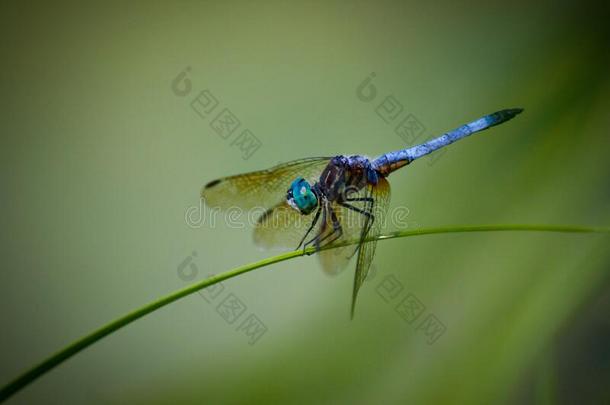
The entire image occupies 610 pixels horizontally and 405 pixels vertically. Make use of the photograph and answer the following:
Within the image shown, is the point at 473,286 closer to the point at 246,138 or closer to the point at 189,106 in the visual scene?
the point at 246,138

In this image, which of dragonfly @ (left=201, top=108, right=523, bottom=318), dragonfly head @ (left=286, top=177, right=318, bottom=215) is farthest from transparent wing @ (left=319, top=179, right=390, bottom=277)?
dragonfly head @ (left=286, top=177, right=318, bottom=215)

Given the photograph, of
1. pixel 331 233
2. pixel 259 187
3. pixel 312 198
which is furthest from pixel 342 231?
pixel 259 187

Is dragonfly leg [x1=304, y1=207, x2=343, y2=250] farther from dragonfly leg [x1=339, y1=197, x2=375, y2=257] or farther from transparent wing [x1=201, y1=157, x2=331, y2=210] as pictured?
transparent wing [x1=201, y1=157, x2=331, y2=210]

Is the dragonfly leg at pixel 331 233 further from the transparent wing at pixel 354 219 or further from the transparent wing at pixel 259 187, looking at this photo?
the transparent wing at pixel 259 187

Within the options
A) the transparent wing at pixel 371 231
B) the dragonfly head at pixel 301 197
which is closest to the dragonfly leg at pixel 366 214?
the transparent wing at pixel 371 231

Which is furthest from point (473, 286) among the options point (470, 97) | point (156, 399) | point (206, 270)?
point (470, 97)

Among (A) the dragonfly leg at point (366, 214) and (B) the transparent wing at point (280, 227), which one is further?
(B) the transparent wing at point (280, 227)

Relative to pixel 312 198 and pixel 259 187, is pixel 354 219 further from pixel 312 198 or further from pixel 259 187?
pixel 259 187
